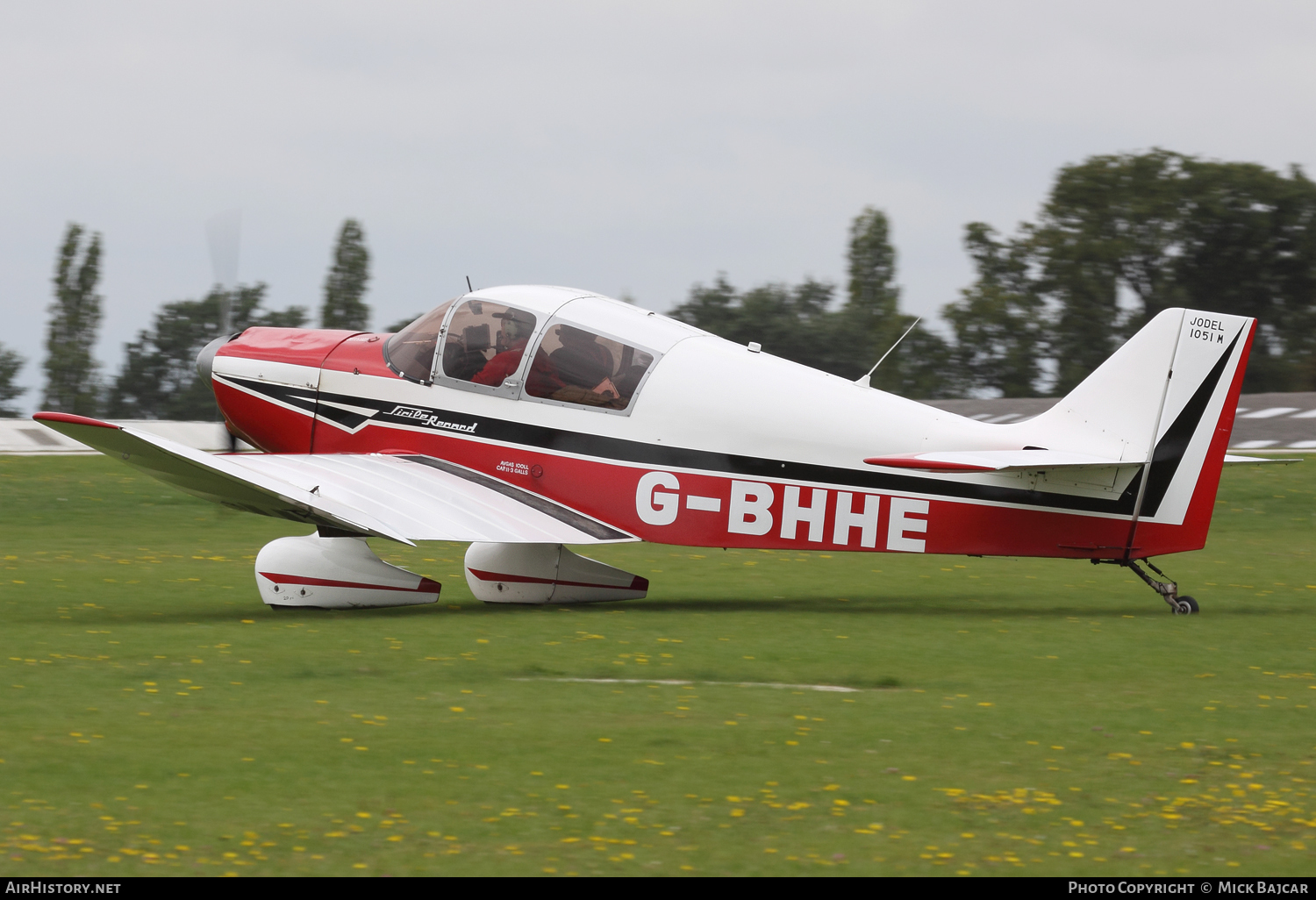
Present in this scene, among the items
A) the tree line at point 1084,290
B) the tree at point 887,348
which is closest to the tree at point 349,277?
the tree line at point 1084,290

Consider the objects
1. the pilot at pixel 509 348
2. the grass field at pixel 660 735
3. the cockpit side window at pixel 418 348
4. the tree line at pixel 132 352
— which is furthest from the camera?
the tree line at pixel 132 352

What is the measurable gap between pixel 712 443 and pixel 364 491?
277cm

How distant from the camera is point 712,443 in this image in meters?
11.3

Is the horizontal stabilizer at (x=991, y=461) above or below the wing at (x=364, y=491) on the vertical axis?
above

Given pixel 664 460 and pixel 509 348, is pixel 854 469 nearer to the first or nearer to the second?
pixel 664 460

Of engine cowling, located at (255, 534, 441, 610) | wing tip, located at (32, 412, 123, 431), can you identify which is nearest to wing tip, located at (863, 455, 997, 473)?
engine cowling, located at (255, 534, 441, 610)

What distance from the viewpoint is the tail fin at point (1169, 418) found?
10820 mm

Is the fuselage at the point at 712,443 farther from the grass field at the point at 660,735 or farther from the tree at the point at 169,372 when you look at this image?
the tree at the point at 169,372

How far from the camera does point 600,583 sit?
41.4 ft

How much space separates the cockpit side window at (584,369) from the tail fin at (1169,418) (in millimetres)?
3386

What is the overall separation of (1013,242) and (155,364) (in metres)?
35.5

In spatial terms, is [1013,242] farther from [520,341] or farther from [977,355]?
[520,341]
